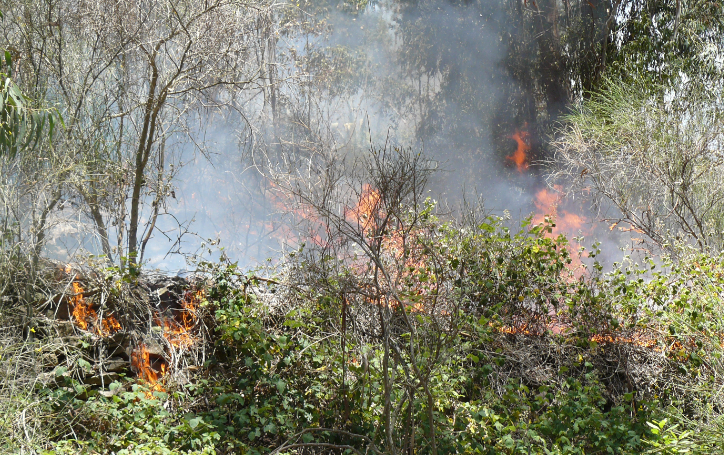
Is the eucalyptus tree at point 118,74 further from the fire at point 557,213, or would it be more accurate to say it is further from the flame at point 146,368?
the fire at point 557,213

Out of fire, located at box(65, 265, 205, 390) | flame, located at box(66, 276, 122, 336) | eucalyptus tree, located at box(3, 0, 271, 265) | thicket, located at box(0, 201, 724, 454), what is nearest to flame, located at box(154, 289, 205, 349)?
fire, located at box(65, 265, 205, 390)

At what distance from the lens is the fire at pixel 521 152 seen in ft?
30.8

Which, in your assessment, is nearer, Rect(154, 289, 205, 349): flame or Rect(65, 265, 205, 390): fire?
Rect(65, 265, 205, 390): fire

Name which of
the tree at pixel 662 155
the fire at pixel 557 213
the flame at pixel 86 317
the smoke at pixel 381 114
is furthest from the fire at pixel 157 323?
the fire at pixel 557 213

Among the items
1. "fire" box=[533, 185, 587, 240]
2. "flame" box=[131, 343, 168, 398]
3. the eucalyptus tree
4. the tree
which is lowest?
"flame" box=[131, 343, 168, 398]

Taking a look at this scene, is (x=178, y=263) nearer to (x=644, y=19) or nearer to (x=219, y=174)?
(x=219, y=174)

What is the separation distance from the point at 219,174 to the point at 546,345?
189 inches

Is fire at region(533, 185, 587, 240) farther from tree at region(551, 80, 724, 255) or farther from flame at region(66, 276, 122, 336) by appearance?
flame at region(66, 276, 122, 336)

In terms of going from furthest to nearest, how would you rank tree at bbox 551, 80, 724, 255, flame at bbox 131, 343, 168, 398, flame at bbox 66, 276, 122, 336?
tree at bbox 551, 80, 724, 255
flame at bbox 131, 343, 168, 398
flame at bbox 66, 276, 122, 336

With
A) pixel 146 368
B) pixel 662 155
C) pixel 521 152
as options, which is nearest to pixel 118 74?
pixel 146 368

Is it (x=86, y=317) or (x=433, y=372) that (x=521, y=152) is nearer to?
(x=433, y=372)

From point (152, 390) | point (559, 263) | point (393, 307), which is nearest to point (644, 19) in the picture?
point (559, 263)

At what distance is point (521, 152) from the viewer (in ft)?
31.0

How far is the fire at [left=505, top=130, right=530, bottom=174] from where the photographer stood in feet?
30.8
